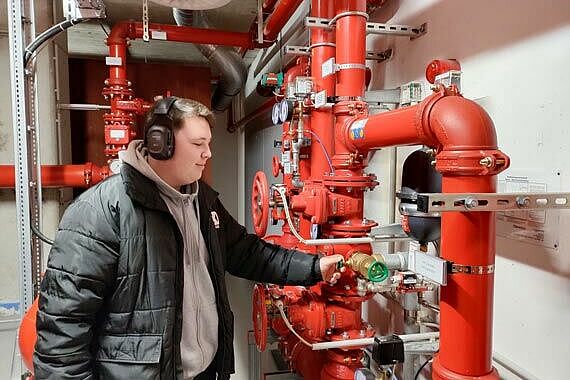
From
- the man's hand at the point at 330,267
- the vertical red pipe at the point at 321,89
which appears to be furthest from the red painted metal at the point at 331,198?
the man's hand at the point at 330,267

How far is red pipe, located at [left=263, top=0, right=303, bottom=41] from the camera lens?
209cm

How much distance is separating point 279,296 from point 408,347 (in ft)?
2.27

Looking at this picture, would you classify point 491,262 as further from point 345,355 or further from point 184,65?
point 184,65

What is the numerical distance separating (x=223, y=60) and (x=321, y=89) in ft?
6.18

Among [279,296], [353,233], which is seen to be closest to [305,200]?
[353,233]

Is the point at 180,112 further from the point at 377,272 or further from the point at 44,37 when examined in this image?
the point at 44,37

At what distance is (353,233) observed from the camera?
62.7 inches

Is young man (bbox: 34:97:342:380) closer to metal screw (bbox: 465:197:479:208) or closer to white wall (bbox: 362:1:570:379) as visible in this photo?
metal screw (bbox: 465:197:479:208)

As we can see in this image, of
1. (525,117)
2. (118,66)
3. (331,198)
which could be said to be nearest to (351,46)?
(331,198)

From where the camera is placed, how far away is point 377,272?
121 cm

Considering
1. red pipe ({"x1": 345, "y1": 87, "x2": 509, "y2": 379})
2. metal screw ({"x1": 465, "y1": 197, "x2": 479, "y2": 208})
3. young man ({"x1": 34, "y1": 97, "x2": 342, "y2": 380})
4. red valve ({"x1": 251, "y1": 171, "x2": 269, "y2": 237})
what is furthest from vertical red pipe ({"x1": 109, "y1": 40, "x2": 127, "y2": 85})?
metal screw ({"x1": 465, "y1": 197, "x2": 479, "y2": 208})

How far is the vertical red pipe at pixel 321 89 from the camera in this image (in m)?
1.73

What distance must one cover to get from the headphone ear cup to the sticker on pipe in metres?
0.60

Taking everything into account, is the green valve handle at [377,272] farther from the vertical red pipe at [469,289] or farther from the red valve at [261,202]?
the red valve at [261,202]
